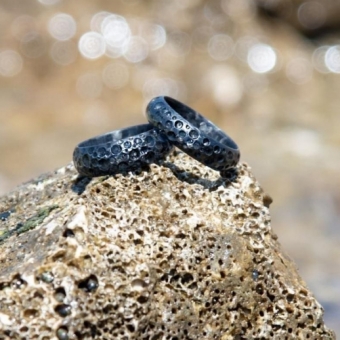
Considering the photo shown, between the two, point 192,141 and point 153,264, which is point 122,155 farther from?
point 153,264

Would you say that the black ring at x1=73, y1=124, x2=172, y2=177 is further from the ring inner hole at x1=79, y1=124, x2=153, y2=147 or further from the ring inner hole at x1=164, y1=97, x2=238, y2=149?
the ring inner hole at x1=164, y1=97, x2=238, y2=149

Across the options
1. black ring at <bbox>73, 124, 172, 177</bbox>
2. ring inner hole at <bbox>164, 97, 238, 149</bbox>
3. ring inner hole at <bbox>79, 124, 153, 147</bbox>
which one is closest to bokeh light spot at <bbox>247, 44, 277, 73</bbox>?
ring inner hole at <bbox>164, 97, 238, 149</bbox>

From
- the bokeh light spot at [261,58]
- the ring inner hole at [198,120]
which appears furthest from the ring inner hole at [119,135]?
the bokeh light spot at [261,58]

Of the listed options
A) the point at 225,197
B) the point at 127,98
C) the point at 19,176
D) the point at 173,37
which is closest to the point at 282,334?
the point at 225,197

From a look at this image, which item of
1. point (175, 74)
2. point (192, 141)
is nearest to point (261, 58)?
point (175, 74)

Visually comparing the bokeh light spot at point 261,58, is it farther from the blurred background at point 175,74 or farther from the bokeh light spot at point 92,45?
the bokeh light spot at point 92,45

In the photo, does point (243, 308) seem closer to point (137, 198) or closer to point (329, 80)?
point (137, 198)

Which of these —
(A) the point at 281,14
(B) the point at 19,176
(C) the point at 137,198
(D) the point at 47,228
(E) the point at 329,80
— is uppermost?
(A) the point at 281,14
